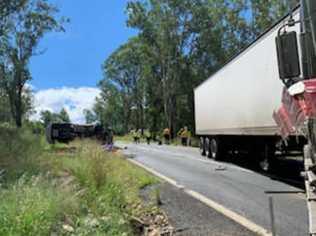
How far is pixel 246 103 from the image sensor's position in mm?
18188

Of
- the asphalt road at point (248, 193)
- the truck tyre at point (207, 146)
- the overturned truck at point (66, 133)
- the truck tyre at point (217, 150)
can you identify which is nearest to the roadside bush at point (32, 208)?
the asphalt road at point (248, 193)

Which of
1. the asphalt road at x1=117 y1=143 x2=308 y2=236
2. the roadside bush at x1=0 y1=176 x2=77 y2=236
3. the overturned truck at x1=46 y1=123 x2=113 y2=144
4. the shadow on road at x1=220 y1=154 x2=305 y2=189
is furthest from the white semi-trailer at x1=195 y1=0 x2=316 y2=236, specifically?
the overturned truck at x1=46 y1=123 x2=113 y2=144

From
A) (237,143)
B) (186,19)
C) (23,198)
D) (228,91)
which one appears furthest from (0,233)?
(186,19)

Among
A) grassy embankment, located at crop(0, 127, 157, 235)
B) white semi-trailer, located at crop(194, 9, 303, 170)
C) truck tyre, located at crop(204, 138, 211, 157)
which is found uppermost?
white semi-trailer, located at crop(194, 9, 303, 170)

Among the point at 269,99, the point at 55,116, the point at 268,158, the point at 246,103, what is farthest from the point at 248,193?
the point at 55,116

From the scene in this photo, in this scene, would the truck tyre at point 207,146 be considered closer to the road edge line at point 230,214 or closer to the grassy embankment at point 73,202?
the road edge line at point 230,214

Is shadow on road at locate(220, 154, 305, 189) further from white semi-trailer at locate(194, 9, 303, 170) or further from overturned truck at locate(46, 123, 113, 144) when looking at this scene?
overturned truck at locate(46, 123, 113, 144)

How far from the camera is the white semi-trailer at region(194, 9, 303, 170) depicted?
48.5 ft

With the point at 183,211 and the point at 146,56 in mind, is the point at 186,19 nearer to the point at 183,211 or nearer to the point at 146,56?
the point at 146,56

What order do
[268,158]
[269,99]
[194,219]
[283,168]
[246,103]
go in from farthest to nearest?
[283,168], [268,158], [246,103], [269,99], [194,219]

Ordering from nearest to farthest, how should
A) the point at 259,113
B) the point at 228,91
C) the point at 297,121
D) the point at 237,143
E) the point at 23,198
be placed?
the point at 297,121 → the point at 23,198 → the point at 259,113 → the point at 228,91 → the point at 237,143

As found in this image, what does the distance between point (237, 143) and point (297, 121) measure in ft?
57.4

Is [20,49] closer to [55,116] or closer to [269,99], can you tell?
[269,99]

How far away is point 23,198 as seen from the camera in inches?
295
